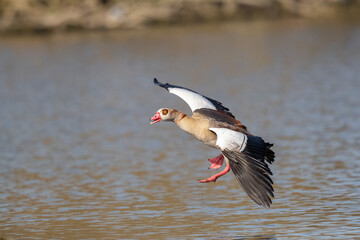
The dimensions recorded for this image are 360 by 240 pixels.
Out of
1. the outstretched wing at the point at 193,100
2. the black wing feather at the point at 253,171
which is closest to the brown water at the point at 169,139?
the black wing feather at the point at 253,171

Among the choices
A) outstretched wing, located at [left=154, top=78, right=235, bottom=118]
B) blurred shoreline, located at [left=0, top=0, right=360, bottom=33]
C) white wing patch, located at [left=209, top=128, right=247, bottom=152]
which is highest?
blurred shoreline, located at [left=0, top=0, right=360, bottom=33]

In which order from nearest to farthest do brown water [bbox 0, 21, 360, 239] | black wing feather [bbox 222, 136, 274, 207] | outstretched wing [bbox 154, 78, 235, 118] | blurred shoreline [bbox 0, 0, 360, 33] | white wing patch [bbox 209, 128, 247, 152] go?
black wing feather [bbox 222, 136, 274, 207]
white wing patch [bbox 209, 128, 247, 152]
brown water [bbox 0, 21, 360, 239]
outstretched wing [bbox 154, 78, 235, 118]
blurred shoreline [bbox 0, 0, 360, 33]

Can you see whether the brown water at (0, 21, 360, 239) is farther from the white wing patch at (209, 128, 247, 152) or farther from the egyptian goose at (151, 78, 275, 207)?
the white wing patch at (209, 128, 247, 152)

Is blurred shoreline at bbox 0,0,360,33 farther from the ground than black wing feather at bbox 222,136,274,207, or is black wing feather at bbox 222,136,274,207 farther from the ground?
blurred shoreline at bbox 0,0,360,33

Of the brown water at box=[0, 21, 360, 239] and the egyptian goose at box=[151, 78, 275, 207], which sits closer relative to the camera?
the egyptian goose at box=[151, 78, 275, 207]

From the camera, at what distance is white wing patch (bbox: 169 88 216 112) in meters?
11.0

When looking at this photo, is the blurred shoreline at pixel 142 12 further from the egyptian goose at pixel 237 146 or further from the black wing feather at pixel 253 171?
the black wing feather at pixel 253 171

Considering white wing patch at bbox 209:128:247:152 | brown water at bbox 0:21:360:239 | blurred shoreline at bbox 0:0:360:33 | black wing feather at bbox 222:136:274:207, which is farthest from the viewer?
blurred shoreline at bbox 0:0:360:33

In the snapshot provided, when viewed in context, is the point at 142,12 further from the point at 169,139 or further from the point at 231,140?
the point at 231,140

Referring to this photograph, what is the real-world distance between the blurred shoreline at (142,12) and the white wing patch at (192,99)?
28446 millimetres

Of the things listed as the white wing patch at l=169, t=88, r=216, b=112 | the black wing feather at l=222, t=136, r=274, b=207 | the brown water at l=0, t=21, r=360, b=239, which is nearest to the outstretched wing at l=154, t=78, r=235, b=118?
the white wing patch at l=169, t=88, r=216, b=112

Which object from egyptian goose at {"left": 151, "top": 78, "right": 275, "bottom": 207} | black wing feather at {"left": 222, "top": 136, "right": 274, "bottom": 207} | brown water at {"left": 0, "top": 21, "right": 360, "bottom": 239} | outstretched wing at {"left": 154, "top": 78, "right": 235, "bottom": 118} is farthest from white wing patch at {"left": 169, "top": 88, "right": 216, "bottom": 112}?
black wing feather at {"left": 222, "top": 136, "right": 274, "bottom": 207}

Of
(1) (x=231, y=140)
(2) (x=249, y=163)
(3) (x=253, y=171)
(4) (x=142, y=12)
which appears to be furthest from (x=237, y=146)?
(4) (x=142, y=12)

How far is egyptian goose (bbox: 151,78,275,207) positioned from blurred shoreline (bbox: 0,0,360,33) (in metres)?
29.2
